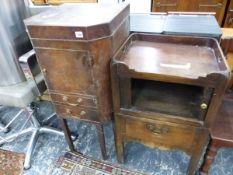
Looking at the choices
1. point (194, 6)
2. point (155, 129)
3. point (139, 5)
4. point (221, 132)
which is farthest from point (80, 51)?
point (194, 6)

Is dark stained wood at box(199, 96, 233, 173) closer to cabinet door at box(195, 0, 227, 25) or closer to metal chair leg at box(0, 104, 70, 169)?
metal chair leg at box(0, 104, 70, 169)

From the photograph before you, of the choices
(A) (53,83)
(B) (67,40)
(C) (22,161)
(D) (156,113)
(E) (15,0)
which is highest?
(E) (15,0)

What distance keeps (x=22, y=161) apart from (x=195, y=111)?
1.15 meters

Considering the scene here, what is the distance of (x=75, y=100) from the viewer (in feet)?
3.22

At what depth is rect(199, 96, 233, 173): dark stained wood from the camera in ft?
3.05

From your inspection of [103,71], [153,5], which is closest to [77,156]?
[103,71]

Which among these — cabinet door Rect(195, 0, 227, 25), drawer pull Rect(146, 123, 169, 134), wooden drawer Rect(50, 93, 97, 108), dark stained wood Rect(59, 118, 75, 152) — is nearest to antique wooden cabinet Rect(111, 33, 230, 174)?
drawer pull Rect(146, 123, 169, 134)

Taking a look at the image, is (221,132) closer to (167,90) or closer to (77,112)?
(167,90)

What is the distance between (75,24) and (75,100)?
0.39 m

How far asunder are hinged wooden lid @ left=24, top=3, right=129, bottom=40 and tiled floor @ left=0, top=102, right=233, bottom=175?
88cm

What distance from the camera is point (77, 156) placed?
4.36ft

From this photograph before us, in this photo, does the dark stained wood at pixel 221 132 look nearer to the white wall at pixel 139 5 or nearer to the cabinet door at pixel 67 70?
the cabinet door at pixel 67 70

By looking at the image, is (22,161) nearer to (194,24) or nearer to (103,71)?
(103,71)

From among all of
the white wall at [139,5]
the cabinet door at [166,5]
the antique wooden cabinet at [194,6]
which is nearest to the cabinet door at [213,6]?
the antique wooden cabinet at [194,6]
